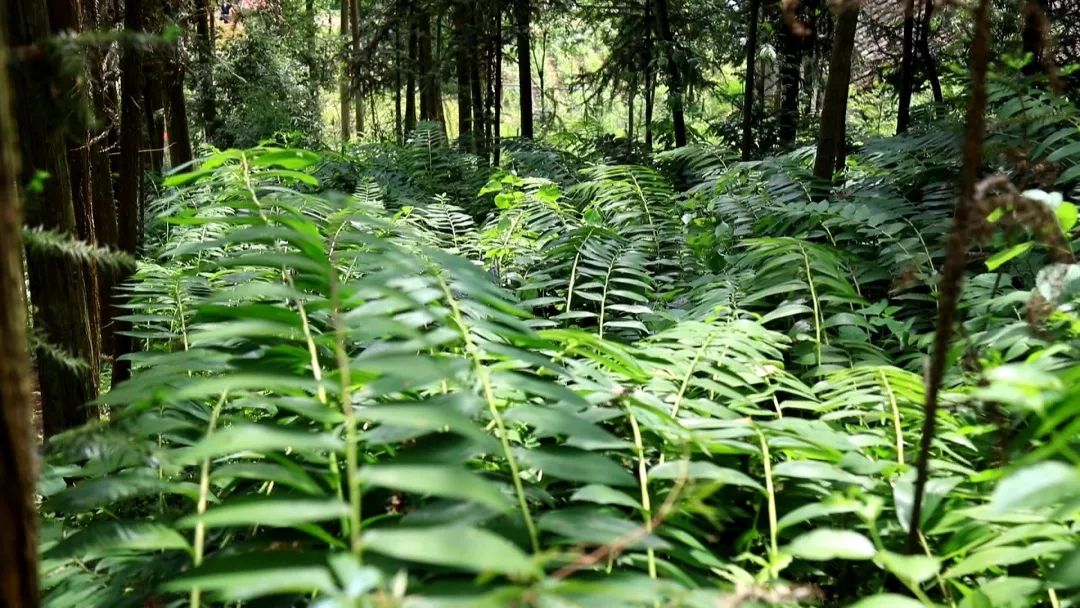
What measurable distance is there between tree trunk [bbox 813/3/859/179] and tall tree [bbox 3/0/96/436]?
3.03 m

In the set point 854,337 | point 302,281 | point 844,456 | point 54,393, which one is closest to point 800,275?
point 854,337

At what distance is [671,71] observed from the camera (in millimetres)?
6449

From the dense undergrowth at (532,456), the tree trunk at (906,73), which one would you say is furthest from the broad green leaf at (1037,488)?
the tree trunk at (906,73)

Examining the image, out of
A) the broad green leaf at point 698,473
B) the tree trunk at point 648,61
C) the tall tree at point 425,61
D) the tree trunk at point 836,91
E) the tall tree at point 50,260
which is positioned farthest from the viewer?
the tall tree at point 425,61

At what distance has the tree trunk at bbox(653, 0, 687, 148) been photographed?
641 cm

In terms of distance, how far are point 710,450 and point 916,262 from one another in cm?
154

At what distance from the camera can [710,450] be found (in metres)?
1.18

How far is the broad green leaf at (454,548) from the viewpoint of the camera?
54 cm

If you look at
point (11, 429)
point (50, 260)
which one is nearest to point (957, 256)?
point (11, 429)

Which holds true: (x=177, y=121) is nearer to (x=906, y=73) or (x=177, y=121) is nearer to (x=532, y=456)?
(x=906, y=73)

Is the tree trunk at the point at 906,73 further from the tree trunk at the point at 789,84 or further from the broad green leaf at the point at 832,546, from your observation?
the broad green leaf at the point at 832,546

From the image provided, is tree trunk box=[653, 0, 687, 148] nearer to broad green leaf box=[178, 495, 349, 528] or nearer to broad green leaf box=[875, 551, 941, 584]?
broad green leaf box=[875, 551, 941, 584]

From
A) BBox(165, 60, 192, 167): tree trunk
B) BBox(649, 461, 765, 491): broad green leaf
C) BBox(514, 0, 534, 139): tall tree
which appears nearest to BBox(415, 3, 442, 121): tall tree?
BBox(514, 0, 534, 139): tall tree

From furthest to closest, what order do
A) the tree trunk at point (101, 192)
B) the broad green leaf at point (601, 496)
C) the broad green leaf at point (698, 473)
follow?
the tree trunk at point (101, 192) → the broad green leaf at point (698, 473) → the broad green leaf at point (601, 496)
